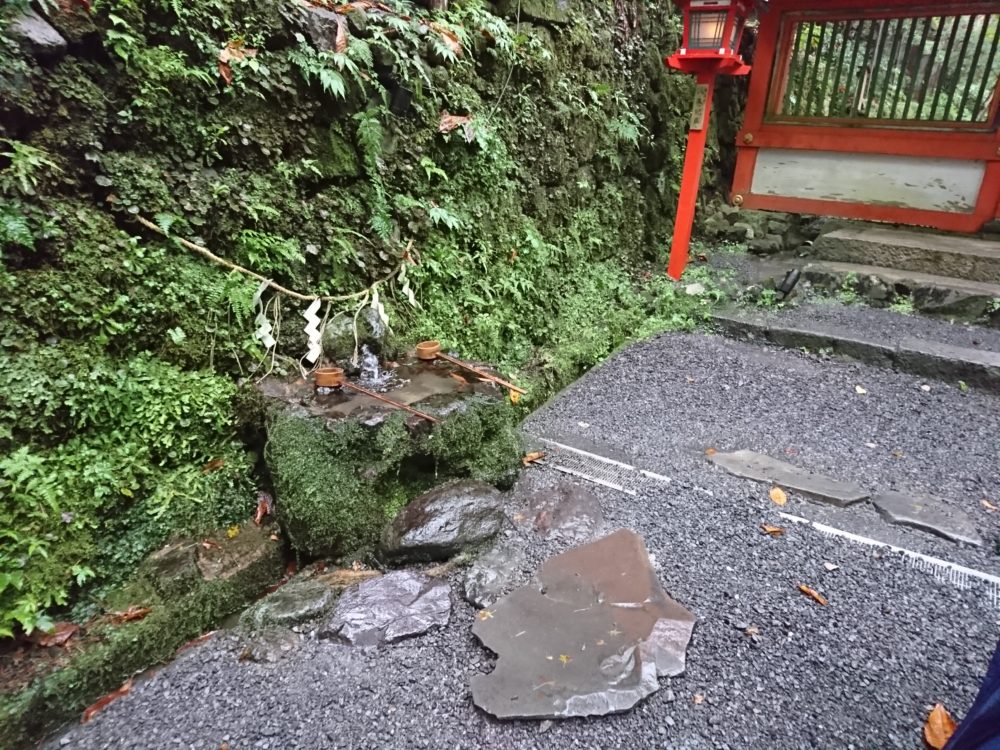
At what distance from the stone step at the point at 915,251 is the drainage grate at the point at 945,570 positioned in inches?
182

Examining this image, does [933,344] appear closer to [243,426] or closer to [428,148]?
[428,148]

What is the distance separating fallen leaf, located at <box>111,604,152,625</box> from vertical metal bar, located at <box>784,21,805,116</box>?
858 cm

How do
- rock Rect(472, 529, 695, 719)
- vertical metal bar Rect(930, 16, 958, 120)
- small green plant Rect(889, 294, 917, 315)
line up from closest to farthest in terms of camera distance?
rock Rect(472, 529, 695, 719), small green plant Rect(889, 294, 917, 315), vertical metal bar Rect(930, 16, 958, 120)

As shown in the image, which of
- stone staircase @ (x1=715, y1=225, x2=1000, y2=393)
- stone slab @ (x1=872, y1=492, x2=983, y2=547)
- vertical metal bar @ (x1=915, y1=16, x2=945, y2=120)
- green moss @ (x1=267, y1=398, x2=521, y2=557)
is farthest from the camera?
vertical metal bar @ (x1=915, y1=16, x2=945, y2=120)

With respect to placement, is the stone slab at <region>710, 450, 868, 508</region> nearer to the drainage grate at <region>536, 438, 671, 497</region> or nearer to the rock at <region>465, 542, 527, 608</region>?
the drainage grate at <region>536, 438, 671, 497</region>

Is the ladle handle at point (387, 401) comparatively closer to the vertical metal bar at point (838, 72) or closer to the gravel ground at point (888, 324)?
the gravel ground at point (888, 324)

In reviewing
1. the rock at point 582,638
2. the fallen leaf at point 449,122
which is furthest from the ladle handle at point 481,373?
the fallen leaf at point 449,122

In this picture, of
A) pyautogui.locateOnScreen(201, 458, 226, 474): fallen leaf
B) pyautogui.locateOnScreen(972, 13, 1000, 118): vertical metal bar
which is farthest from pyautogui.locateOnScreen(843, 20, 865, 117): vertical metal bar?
pyautogui.locateOnScreen(201, 458, 226, 474): fallen leaf

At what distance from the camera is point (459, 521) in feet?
9.55

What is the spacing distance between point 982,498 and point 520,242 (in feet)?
12.2

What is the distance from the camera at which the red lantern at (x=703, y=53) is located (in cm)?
525

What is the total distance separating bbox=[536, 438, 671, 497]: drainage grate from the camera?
11.1 feet

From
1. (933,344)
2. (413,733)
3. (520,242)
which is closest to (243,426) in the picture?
(413,733)

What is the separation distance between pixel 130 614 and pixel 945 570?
3.74 m
